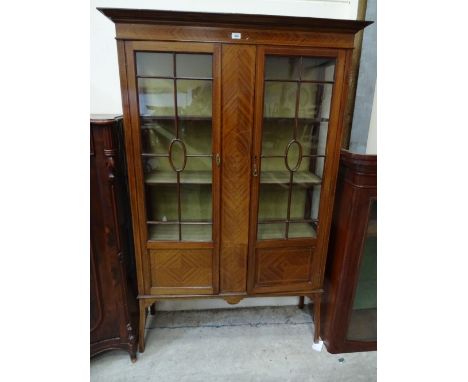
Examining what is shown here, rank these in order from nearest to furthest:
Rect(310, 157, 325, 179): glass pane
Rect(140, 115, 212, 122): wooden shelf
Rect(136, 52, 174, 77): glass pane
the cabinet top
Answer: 1. the cabinet top
2. Rect(136, 52, 174, 77): glass pane
3. Rect(140, 115, 212, 122): wooden shelf
4. Rect(310, 157, 325, 179): glass pane

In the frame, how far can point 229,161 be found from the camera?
146cm

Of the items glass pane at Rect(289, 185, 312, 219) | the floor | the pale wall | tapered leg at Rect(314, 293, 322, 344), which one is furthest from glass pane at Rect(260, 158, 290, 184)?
the floor

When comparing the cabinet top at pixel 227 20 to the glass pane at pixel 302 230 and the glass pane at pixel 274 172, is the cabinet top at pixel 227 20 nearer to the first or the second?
the glass pane at pixel 274 172

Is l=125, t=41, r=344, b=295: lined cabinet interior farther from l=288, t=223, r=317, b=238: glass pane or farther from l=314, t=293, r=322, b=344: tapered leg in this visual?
l=314, t=293, r=322, b=344: tapered leg

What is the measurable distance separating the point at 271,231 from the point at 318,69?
941 mm

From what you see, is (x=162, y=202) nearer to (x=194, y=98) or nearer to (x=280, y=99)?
(x=194, y=98)

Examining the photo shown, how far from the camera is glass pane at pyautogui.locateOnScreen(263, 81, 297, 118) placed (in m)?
1.46

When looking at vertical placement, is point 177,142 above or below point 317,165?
above

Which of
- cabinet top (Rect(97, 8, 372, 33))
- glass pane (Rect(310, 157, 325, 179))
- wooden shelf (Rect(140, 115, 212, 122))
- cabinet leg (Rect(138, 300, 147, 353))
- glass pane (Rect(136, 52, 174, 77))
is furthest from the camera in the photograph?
cabinet leg (Rect(138, 300, 147, 353))

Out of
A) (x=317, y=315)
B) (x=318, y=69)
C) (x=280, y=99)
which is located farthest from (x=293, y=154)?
(x=317, y=315)

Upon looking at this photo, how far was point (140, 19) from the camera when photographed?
4.09 ft

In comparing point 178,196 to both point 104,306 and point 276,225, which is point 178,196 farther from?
point 104,306

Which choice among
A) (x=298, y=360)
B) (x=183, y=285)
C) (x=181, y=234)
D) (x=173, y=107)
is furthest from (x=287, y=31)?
(x=298, y=360)

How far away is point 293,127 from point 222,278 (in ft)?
→ 3.18
